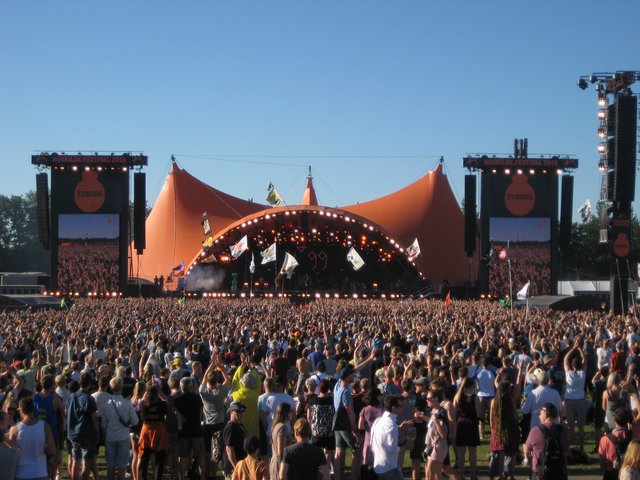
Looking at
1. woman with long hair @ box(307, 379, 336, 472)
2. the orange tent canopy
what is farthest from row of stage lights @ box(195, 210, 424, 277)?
woman with long hair @ box(307, 379, 336, 472)

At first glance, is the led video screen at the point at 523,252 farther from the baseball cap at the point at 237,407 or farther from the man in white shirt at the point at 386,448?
the man in white shirt at the point at 386,448

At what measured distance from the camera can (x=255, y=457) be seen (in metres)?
7.12

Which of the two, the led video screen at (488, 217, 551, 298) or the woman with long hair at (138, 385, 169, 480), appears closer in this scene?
the woman with long hair at (138, 385, 169, 480)

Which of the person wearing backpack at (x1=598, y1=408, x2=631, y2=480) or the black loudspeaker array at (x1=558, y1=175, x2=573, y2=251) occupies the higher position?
the black loudspeaker array at (x1=558, y1=175, x2=573, y2=251)

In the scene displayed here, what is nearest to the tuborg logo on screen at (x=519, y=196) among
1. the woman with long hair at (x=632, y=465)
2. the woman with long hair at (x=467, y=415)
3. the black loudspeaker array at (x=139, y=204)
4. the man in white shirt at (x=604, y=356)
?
the black loudspeaker array at (x=139, y=204)

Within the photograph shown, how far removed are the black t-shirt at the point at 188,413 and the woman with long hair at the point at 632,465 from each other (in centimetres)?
432

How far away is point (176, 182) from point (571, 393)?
44.6 meters

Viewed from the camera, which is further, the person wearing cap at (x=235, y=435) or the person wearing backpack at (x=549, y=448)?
the person wearing cap at (x=235, y=435)

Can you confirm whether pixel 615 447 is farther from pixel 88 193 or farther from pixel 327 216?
pixel 327 216

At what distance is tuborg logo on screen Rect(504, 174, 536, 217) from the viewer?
43719 millimetres

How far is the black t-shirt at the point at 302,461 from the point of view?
6.73 m

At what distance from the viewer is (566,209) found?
44.3 meters

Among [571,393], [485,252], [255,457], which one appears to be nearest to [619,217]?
[485,252]

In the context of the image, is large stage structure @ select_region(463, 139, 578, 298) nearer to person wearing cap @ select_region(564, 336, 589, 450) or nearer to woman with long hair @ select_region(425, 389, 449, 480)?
person wearing cap @ select_region(564, 336, 589, 450)
